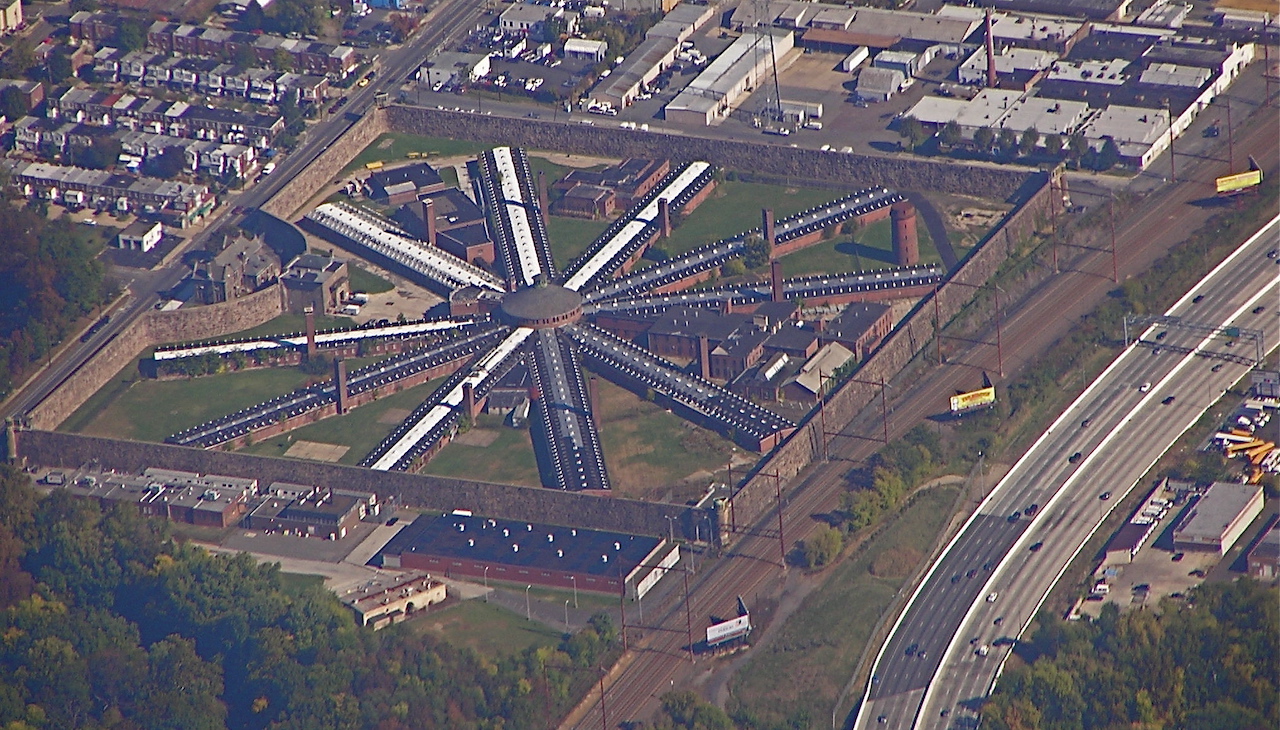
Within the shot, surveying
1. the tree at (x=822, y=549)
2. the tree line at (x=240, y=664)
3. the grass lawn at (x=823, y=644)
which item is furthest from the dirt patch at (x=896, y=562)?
the tree line at (x=240, y=664)

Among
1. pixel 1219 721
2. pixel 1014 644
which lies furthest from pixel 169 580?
pixel 1219 721

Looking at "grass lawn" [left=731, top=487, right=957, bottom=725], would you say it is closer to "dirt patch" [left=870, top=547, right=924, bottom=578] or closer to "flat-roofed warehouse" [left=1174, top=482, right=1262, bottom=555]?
"dirt patch" [left=870, top=547, right=924, bottom=578]

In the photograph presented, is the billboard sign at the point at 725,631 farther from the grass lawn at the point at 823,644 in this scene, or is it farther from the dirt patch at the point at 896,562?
the dirt patch at the point at 896,562

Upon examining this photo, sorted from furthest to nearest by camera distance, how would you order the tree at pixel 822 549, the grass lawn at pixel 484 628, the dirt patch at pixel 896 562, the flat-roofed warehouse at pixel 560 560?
the tree at pixel 822 549
the dirt patch at pixel 896 562
the flat-roofed warehouse at pixel 560 560
the grass lawn at pixel 484 628

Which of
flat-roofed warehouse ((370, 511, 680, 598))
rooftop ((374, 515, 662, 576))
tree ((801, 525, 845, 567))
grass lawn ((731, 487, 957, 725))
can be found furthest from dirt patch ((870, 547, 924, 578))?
rooftop ((374, 515, 662, 576))

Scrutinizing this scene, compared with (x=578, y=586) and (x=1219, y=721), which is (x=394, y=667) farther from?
(x=1219, y=721)
